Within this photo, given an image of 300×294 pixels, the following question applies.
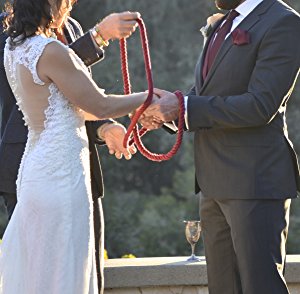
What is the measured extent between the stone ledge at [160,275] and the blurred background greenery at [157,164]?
8.22 metres

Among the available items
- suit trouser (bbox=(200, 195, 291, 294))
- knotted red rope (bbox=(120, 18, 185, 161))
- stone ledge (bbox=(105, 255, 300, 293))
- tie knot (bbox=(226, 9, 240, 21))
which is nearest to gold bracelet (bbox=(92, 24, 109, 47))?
knotted red rope (bbox=(120, 18, 185, 161))

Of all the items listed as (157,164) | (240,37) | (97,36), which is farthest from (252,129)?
(157,164)

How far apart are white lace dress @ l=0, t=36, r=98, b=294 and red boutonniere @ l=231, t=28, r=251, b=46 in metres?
0.76

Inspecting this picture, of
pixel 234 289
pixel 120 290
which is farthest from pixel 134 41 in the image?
pixel 234 289

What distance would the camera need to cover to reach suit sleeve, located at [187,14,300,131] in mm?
4473

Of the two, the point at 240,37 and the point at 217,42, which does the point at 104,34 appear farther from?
the point at 240,37

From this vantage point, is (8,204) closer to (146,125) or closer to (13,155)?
(13,155)

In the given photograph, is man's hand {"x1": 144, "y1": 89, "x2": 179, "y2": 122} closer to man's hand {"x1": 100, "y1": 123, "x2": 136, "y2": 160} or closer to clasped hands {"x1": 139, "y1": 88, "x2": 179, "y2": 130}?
clasped hands {"x1": 139, "y1": 88, "x2": 179, "y2": 130}

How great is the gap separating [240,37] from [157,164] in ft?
35.8

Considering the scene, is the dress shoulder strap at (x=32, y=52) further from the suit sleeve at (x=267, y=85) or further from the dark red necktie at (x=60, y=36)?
the suit sleeve at (x=267, y=85)

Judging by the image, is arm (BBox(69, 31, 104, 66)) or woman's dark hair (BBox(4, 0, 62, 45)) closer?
woman's dark hair (BBox(4, 0, 62, 45))

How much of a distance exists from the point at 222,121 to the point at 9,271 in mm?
1094

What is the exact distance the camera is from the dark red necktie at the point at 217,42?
186 inches

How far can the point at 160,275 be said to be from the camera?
19.1 ft
